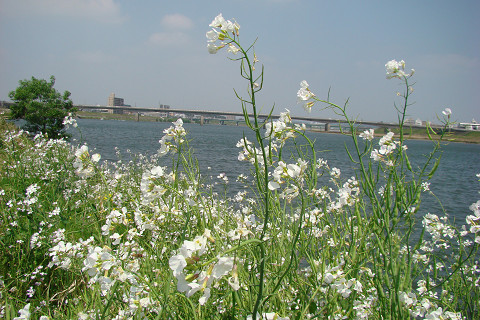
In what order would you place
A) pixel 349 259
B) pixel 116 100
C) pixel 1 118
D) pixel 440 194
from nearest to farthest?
pixel 349 259 < pixel 440 194 < pixel 1 118 < pixel 116 100

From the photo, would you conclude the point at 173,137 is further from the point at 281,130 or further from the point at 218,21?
the point at 218,21

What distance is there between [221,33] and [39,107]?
1353 centimetres

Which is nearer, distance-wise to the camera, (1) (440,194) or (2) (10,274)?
(2) (10,274)

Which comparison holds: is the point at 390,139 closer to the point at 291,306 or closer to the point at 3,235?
the point at 291,306

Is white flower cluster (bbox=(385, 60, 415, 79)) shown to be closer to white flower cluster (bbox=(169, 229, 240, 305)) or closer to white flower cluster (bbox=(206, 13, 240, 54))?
white flower cluster (bbox=(206, 13, 240, 54))

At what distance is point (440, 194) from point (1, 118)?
1405 cm

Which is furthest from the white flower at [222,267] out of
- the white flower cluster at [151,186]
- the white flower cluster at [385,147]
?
the white flower cluster at [385,147]

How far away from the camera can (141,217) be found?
144 cm

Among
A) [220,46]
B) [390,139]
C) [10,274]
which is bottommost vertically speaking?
[10,274]

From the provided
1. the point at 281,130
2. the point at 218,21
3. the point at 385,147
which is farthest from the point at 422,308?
the point at 218,21

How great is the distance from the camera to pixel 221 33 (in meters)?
1.15

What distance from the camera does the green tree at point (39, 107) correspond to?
12361 millimetres

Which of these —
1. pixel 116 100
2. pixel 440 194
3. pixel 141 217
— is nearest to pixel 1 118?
pixel 141 217

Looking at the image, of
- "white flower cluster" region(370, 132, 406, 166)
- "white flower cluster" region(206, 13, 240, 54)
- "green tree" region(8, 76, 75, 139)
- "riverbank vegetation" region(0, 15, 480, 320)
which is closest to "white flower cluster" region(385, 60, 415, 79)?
"riverbank vegetation" region(0, 15, 480, 320)
